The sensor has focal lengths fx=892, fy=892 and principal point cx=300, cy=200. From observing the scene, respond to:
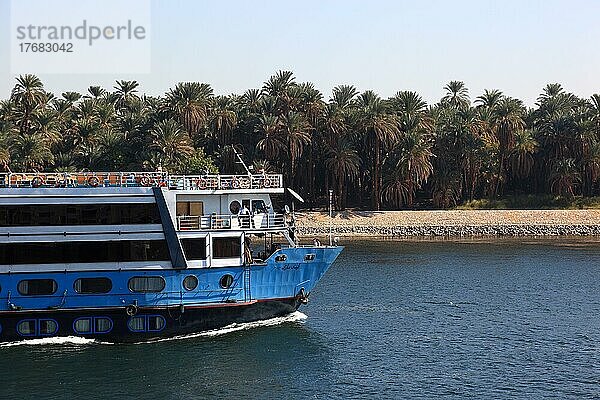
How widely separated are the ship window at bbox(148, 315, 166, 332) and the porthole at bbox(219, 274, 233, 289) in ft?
9.70

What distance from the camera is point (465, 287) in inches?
2160

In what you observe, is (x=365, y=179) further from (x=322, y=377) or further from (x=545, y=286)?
(x=322, y=377)

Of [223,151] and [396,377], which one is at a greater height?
[223,151]

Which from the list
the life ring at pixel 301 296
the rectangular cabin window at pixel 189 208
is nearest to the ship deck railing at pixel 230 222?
the rectangular cabin window at pixel 189 208

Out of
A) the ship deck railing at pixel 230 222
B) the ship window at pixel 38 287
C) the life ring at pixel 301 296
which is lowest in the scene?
the life ring at pixel 301 296

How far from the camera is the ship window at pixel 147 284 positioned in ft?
125

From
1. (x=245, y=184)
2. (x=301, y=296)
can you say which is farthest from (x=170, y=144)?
(x=301, y=296)

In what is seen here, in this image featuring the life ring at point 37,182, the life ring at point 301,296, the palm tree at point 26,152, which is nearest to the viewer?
the life ring at point 37,182

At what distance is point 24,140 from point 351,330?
53.8 metres

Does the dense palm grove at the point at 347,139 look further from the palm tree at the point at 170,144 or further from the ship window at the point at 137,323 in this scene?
the ship window at the point at 137,323

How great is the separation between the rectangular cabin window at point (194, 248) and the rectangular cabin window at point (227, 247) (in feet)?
1.69

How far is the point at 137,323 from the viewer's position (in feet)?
126

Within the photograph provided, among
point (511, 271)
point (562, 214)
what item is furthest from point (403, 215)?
point (511, 271)

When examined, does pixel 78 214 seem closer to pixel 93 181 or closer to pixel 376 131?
pixel 93 181
